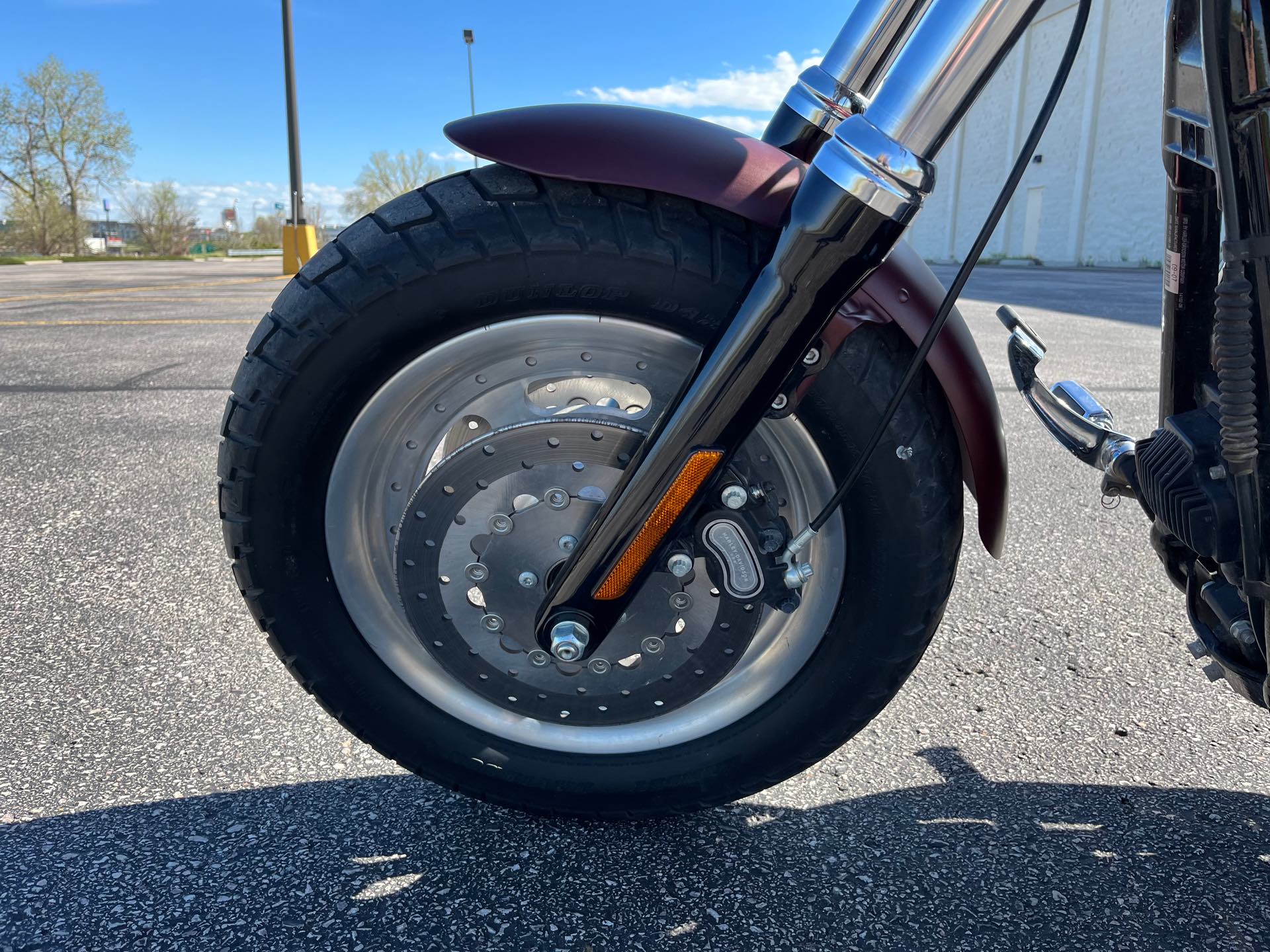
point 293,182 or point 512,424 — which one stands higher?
point 293,182

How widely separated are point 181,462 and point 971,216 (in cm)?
3217

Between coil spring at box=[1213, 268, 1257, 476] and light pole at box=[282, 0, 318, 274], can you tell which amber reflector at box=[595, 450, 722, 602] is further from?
light pole at box=[282, 0, 318, 274]

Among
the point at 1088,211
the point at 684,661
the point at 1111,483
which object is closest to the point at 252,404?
the point at 684,661

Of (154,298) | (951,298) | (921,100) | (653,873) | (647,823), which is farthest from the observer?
(154,298)

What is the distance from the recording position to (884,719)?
1.64m

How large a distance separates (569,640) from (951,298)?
647mm

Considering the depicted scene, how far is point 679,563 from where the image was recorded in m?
1.14

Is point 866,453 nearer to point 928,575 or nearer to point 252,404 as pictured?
point 928,575

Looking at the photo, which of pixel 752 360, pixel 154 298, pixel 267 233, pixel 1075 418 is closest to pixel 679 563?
pixel 752 360

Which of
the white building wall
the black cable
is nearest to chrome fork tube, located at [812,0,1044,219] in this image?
the black cable

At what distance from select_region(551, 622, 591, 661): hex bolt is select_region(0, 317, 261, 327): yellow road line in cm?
715

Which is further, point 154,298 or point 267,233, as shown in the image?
point 267,233

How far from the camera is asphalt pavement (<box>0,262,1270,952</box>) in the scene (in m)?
1.14

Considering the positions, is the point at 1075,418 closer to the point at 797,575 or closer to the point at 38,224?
the point at 797,575
